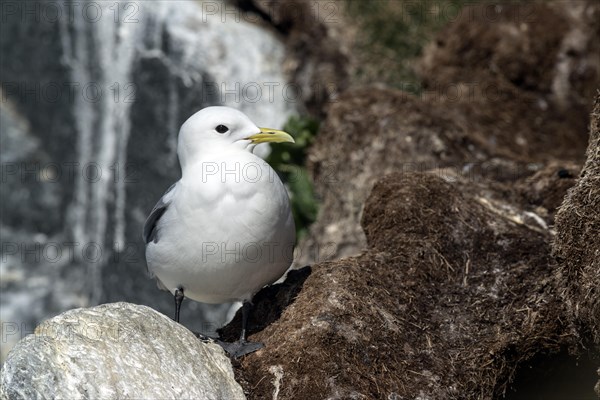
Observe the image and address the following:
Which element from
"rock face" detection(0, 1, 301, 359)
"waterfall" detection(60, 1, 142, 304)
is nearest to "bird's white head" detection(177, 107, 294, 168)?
"rock face" detection(0, 1, 301, 359)

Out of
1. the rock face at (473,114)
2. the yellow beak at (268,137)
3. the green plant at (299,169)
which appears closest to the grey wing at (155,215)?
the yellow beak at (268,137)

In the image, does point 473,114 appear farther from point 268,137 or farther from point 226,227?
point 226,227

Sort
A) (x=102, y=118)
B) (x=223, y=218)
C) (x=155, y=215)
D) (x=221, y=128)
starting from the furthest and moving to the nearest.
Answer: (x=102, y=118), (x=155, y=215), (x=221, y=128), (x=223, y=218)

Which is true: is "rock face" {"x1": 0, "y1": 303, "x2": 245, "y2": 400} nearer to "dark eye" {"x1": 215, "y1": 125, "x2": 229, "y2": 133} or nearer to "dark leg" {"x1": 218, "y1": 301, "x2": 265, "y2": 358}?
"dark leg" {"x1": 218, "y1": 301, "x2": 265, "y2": 358}

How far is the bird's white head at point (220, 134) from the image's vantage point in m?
6.83

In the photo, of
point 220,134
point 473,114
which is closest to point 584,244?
point 220,134

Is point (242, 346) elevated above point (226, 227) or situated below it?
below

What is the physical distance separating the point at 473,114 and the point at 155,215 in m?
5.04

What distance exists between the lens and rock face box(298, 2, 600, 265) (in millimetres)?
10023

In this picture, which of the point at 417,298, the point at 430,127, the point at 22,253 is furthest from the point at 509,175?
the point at 22,253

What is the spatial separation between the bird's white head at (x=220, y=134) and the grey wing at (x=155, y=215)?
0.34 meters

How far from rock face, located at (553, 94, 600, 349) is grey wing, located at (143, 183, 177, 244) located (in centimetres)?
277

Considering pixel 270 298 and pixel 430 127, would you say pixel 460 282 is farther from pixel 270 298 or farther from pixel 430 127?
pixel 430 127

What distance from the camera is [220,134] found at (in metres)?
6.84
